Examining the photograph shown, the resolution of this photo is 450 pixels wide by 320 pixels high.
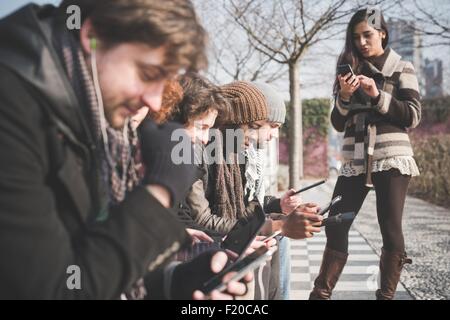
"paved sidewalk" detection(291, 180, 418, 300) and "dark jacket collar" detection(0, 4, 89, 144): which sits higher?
"dark jacket collar" detection(0, 4, 89, 144)

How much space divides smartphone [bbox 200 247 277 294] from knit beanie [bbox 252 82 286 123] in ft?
2.61

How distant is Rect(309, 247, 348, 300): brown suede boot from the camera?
1.49 meters

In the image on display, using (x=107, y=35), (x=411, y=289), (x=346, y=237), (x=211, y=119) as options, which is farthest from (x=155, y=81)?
(x=411, y=289)

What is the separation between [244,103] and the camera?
1.63 meters

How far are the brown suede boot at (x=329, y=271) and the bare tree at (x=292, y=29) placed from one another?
302 mm

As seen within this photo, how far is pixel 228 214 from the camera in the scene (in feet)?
5.14

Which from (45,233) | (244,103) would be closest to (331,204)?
(244,103)

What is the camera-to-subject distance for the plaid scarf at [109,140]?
0.74m

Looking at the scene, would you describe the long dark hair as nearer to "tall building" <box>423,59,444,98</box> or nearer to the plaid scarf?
the plaid scarf

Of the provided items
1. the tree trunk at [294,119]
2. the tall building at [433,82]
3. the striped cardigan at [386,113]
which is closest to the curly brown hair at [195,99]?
the tree trunk at [294,119]

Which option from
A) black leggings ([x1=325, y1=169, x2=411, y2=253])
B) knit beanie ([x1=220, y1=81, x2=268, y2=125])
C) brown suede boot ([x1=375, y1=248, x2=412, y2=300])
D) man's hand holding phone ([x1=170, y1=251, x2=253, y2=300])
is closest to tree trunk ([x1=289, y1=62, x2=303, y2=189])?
knit beanie ([x1=220, y1=81, x2=268, y2=125])

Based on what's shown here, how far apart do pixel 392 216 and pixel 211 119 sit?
61 centimetres

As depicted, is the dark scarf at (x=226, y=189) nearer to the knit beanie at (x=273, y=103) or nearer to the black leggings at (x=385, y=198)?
the knit beanie at (x=273, y=103)

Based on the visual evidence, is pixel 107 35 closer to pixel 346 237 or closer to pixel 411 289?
pixel 346 237
